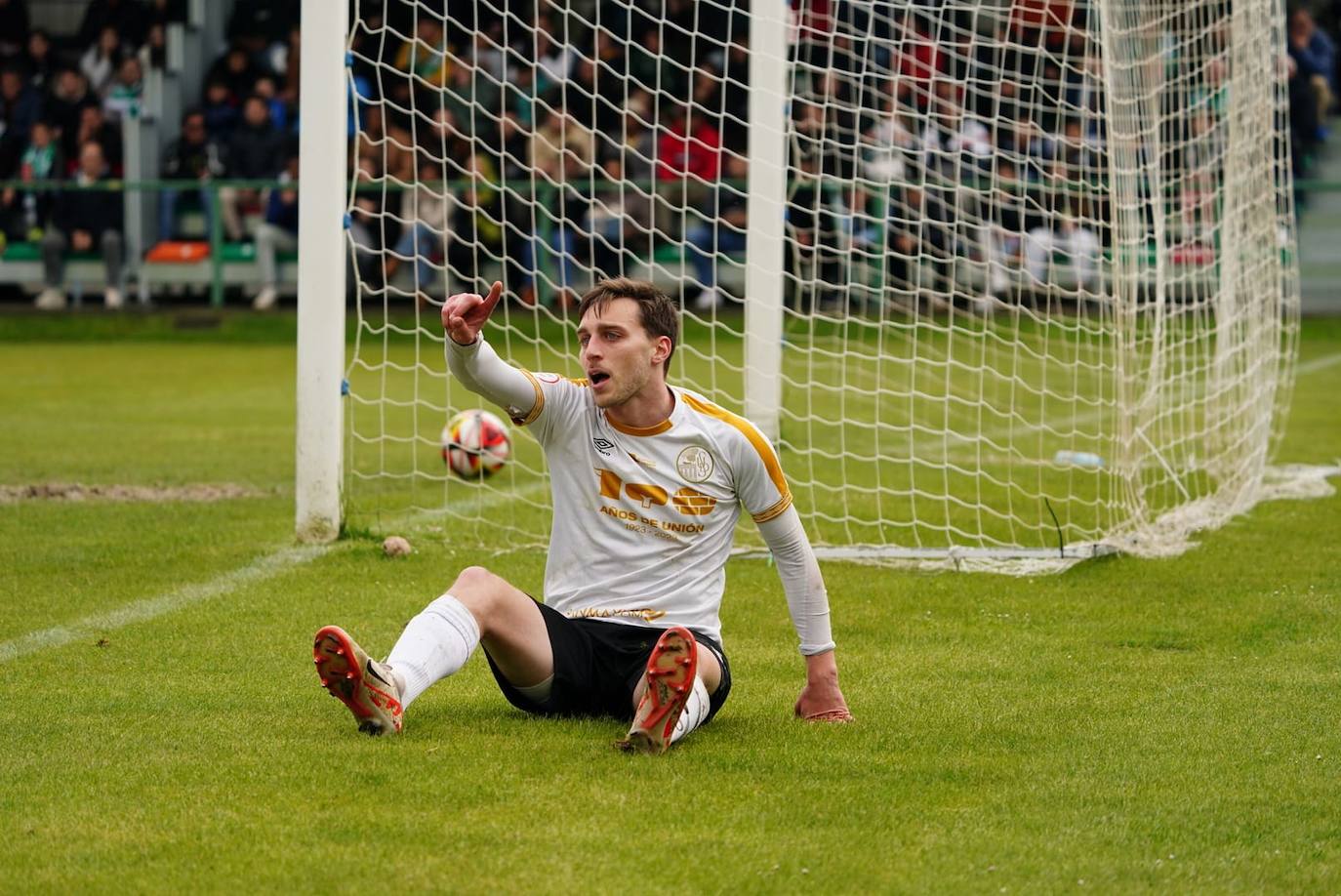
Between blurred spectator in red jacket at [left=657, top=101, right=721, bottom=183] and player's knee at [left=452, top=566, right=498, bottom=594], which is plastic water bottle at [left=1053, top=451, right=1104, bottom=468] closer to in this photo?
blurred spectator in red jacket at [left=657, top=101, right=721, bottom=183]

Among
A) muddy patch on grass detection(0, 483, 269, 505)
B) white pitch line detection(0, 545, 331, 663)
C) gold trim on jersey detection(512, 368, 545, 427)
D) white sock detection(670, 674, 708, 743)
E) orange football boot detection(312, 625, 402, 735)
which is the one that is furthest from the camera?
muddy patch on grass detection(0, 483, 269, 505)

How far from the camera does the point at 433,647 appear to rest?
14.1ft

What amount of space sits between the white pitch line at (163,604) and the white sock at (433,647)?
5.30ft

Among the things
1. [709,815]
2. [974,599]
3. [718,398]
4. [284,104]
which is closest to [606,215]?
[718,398]

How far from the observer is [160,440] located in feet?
35.8

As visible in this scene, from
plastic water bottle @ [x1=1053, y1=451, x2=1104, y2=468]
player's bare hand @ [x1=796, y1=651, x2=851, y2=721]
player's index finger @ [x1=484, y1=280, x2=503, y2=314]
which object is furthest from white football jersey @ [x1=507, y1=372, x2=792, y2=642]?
plastic water bottle @ [x1=1053, y1=451, x2=1104, y2=468]

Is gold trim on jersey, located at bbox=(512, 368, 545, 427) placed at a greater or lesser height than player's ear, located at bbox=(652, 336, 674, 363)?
Result: lesser

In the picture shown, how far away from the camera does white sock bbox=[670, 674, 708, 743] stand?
4.28 m

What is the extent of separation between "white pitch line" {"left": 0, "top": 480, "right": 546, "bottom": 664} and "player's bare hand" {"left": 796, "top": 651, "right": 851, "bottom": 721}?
2.42 meters

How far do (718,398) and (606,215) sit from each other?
479 centimetres

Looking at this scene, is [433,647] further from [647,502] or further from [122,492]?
[122,492]

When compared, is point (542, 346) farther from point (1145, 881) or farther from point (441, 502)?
point (1145, 881)

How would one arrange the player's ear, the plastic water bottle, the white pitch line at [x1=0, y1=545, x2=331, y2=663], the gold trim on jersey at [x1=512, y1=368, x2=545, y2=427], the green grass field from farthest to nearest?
the plastic water bottle → the white pitch line at [x1=0, y1=545, x2=331, y2=663] → the gold trim on jersey at [x1=512, y1=368, x2=545, y2=427] → the player's ear → the green grass field

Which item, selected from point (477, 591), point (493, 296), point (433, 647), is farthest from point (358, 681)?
point (493, 296)
